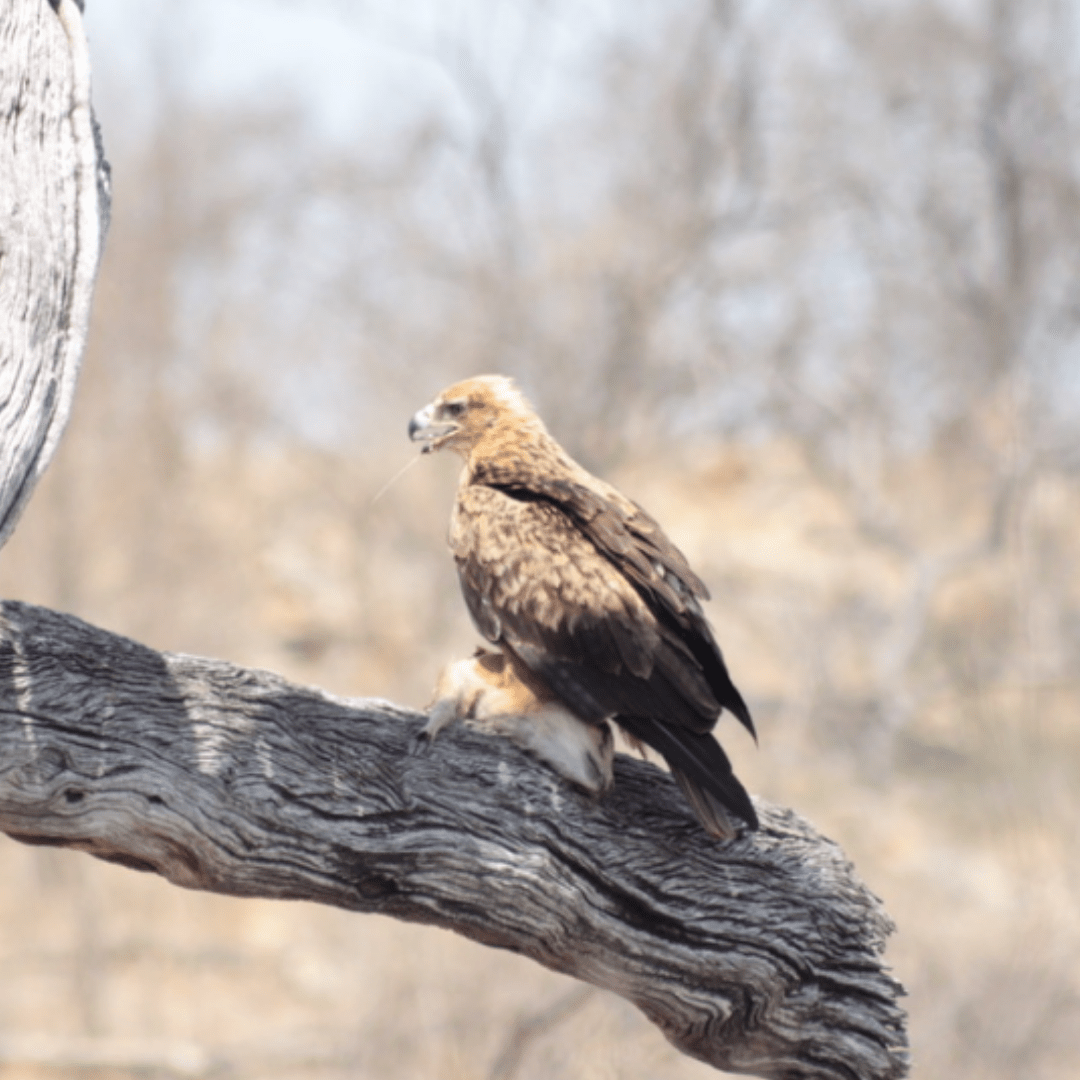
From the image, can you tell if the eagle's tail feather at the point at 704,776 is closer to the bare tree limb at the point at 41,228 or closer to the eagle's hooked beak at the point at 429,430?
the eagle's hooked beak at the point at 429,430

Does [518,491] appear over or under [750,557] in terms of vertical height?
under

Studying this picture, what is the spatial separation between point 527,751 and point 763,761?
11.6 meters

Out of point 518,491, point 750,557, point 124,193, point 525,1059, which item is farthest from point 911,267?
point 518,491

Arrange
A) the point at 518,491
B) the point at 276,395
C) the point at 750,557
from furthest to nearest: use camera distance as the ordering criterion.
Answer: the point at 750,557 → the point at 276,395 → the point at 518,491

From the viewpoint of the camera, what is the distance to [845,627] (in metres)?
20.0

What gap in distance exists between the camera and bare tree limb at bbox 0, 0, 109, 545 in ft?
9.19

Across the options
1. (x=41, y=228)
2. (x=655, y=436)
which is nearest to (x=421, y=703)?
(x=655, y=436)

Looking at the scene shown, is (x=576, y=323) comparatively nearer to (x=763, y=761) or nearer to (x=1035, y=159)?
(x=763, y=761)

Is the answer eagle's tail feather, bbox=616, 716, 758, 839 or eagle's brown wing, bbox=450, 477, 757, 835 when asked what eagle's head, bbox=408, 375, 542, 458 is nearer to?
eagle's brown wing, bbox=450, 477, 757, 835

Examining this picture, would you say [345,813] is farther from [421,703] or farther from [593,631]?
[421,703]

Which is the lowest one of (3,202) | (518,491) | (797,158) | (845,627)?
(3,202)

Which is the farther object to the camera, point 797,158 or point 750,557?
point 750,557

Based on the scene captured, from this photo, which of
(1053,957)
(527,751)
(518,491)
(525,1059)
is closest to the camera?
(527,751)

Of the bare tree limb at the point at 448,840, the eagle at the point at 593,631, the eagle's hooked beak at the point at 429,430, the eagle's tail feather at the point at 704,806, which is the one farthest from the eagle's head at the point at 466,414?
the eagle's tail feather at the point at 704,806
